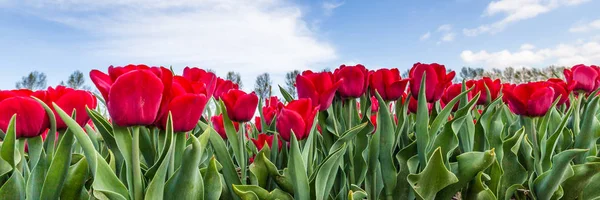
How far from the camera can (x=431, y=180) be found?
122cm

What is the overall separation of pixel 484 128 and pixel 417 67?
342mm

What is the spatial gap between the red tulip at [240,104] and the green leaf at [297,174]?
21 centimetres

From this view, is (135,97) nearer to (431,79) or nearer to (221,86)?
(221,86)

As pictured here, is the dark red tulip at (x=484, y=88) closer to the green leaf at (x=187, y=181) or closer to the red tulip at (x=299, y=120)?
the red tulip at (x=299, y=120)

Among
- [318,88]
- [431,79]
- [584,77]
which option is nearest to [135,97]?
[318,88]

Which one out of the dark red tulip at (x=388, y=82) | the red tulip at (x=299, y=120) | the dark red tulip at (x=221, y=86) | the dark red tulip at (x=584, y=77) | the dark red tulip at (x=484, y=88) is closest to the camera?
the red tulip at (x=299, y=120)

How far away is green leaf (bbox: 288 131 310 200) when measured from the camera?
999mm

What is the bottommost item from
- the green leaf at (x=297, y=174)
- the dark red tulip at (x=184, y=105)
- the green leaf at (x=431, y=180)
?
the green leaf at (x=431, y=180)

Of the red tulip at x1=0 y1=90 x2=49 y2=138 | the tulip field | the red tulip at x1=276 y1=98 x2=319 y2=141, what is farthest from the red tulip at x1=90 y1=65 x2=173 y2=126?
the red tulip at x1=276 y1=98 x2=319 y2=141

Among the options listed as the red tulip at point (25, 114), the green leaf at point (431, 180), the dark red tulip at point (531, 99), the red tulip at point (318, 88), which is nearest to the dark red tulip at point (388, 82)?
the red tulip at point (318, 88)

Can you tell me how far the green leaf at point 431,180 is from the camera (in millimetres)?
1181

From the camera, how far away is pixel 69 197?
3.21ft

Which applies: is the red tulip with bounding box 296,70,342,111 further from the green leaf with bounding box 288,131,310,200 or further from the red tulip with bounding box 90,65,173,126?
the red tulip with bounding box 90,65,173,126

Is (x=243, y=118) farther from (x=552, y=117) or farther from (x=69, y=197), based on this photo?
(x=552, y=117)
